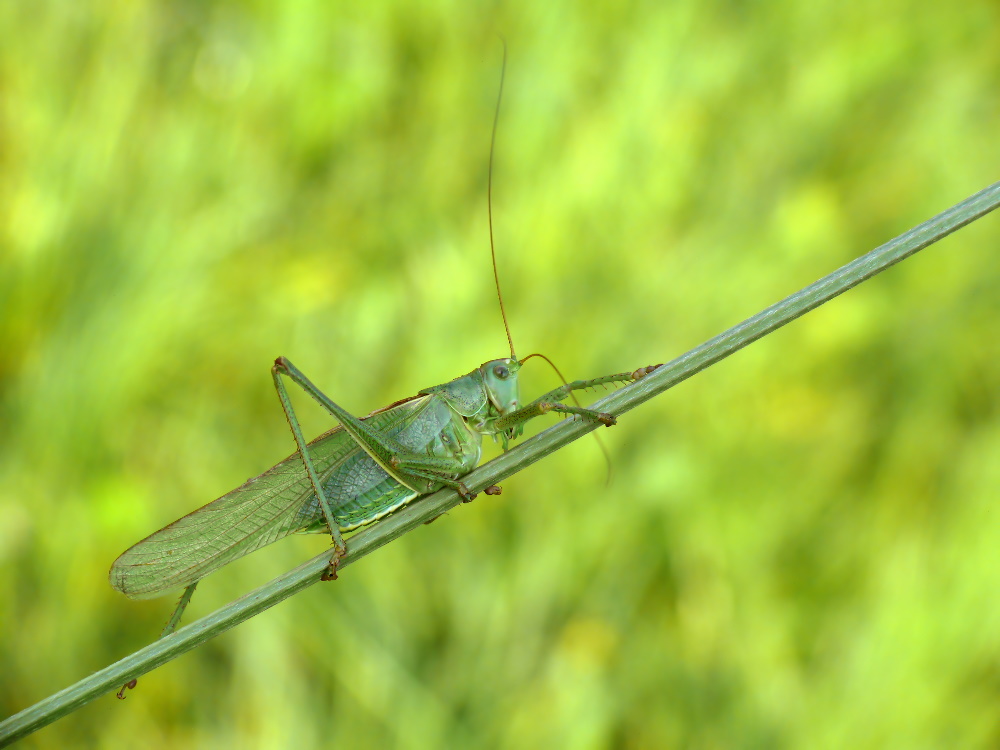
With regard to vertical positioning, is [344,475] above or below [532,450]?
above

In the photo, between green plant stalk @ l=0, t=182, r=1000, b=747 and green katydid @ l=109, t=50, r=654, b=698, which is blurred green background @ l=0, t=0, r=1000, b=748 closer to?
green katydid @ l=109, t=50, r=654, b=698

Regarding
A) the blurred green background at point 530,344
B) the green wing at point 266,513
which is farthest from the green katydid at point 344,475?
the blurred green background at point 530,344

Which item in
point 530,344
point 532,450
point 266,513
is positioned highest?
point 530,344

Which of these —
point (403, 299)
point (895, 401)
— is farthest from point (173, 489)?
point (895, 401)

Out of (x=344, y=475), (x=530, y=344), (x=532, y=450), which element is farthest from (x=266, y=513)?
(x=530, y=344)

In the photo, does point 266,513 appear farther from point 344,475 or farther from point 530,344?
point 530,344

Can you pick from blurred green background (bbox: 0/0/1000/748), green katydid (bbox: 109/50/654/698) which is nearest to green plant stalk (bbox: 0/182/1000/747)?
green katydid (bbox: 109/50/654/698)
